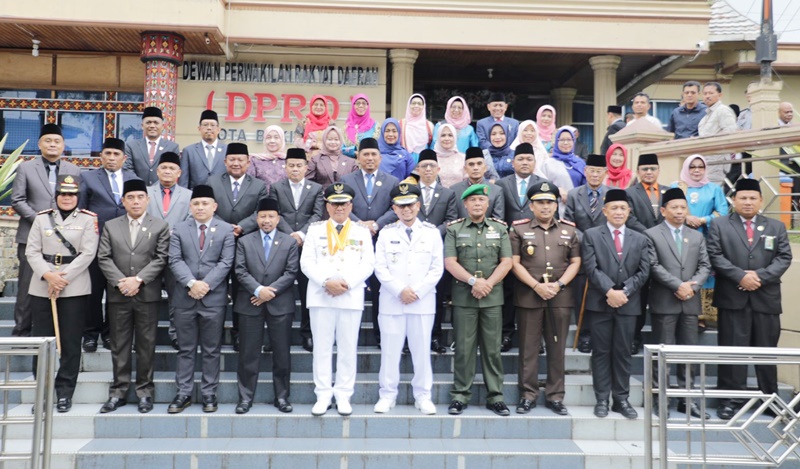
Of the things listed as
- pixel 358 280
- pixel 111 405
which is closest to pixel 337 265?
pixel 358 280

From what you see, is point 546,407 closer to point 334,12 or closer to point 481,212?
point 481,212

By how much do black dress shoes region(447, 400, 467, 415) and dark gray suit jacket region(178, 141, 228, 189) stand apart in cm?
335

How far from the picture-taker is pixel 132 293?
18.4ft

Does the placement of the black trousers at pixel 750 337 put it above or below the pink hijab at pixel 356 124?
below

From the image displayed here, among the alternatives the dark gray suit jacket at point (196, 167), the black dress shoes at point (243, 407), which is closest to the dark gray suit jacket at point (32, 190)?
the dark gray suit jacket at point (196, 167)

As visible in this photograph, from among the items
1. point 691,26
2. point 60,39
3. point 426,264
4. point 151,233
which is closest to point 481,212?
point 426,264

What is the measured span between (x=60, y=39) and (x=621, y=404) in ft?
35.9

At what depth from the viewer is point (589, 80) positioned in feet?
45.8

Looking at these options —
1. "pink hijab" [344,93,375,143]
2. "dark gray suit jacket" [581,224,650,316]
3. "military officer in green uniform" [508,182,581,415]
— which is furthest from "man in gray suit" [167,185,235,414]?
"dark gray suit jacket" [581,224,650,316]

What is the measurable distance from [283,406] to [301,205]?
197cm

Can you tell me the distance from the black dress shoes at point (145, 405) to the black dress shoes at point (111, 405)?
0.72 feet

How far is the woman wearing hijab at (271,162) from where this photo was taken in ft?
23.2

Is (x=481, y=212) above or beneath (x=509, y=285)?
above

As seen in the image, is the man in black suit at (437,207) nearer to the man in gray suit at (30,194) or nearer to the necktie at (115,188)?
the necktie at (115,188)
